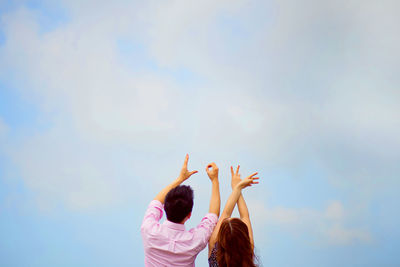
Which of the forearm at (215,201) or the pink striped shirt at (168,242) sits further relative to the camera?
the forearm at (215,201)

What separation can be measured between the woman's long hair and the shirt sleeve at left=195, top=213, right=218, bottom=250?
0.25 m

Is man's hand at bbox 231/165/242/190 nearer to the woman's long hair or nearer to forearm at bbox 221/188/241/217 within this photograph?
forearm at bbox 221/188/241/217

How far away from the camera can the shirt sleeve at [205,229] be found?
81.2 inches

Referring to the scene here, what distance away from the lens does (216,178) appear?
8.08 ft

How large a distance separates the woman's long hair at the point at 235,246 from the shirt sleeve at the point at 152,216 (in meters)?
0.42

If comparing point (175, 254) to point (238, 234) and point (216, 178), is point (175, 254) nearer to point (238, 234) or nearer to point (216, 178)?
point (238, 234)

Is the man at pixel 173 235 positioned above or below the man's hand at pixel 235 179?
below

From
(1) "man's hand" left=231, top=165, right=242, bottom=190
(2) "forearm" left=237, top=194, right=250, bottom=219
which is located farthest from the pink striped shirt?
(1) "man's hand" left=231, top=165, right=242, bottom=190

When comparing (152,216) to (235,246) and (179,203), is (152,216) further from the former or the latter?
(235,246)

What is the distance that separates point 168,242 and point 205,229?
0.81 ft

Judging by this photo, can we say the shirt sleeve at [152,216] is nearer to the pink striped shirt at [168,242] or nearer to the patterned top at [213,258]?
the pink striped shirt at [168,242]

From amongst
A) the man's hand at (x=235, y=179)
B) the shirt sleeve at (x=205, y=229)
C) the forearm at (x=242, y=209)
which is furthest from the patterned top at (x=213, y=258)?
the man's hand at (x=235, y=179)

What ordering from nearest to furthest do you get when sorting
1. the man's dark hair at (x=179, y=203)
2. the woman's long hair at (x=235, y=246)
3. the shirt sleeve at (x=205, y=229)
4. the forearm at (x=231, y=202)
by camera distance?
1. the woman's long hair at (x=235, y=246)
2. the man's dark hair at (x=179, y=203)
3. the shirt sleeve at (x=205, y=229)
4. the forearm at (x=231, y=202)

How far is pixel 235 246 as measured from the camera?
5.86 feet
